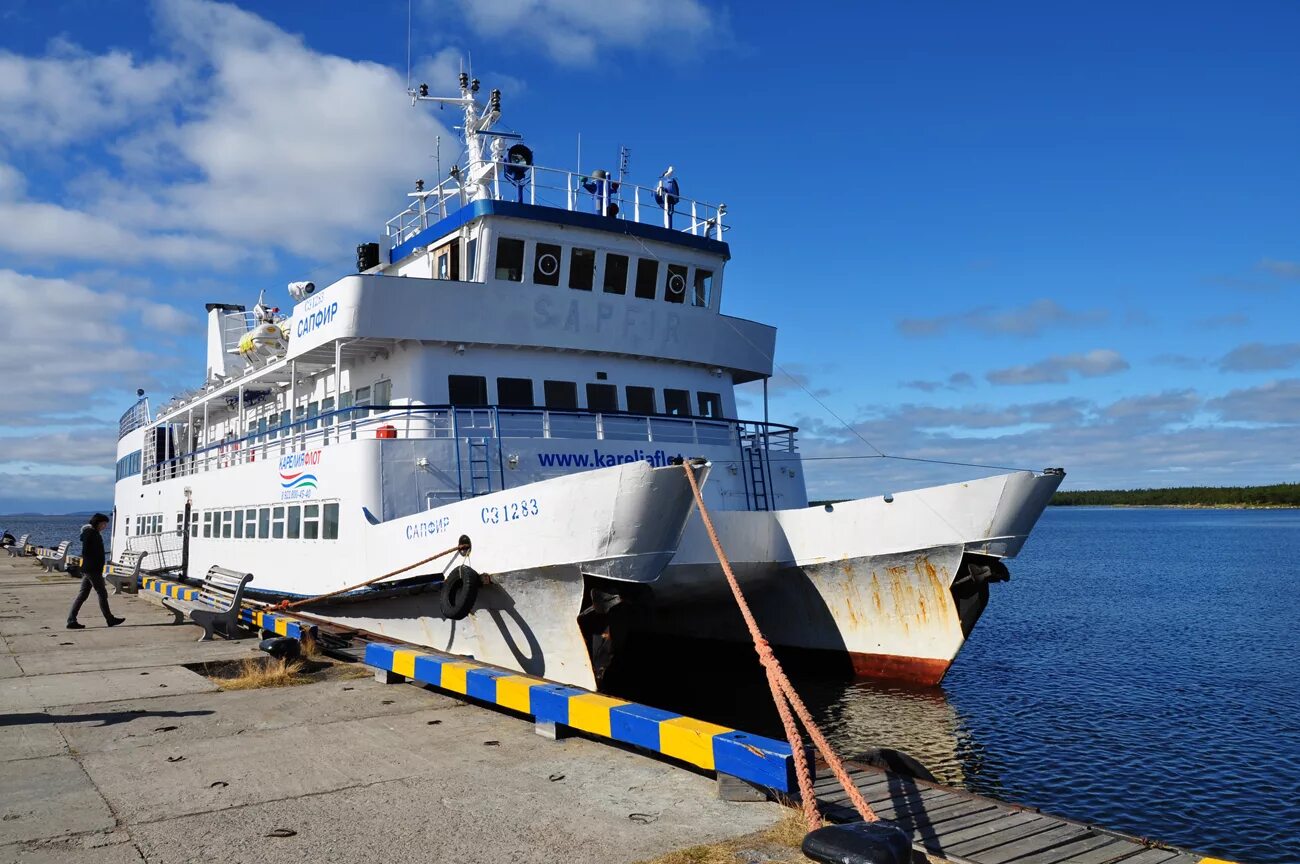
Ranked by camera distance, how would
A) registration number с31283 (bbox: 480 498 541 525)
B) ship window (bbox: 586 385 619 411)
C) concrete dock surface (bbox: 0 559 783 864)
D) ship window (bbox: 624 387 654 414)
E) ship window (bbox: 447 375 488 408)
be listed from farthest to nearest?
ship window (bbox: 624 387 654 414), ship window (bbox: 586 385 619 411), ship window (bbox: 447 375 488 408), registration number с31283 (bbox: 480 498 541 525), concrete dock surface (bbox: 0 559 783 864)

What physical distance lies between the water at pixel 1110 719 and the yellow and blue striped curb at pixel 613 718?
434 centimetres

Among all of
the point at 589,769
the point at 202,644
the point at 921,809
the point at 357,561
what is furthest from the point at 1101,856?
the point at 202,644

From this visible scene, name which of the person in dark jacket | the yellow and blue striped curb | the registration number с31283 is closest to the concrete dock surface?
the yellow and blue striped curb

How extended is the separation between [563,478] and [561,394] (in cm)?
522

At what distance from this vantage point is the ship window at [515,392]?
571 inches

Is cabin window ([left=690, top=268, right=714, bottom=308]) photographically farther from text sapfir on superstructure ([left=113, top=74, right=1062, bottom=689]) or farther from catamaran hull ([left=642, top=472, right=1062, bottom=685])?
catamaran hull ([left=642, top=472, right=1062, bottom=685])

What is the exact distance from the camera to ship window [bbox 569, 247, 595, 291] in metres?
15.3

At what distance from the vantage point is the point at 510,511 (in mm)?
10281

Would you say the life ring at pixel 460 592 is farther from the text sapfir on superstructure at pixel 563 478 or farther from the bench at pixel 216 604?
the bench at pixel 216 604

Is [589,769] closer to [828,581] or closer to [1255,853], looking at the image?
[1255,853]

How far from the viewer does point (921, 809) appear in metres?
5.97

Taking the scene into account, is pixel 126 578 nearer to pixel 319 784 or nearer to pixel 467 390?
pixel 467 390

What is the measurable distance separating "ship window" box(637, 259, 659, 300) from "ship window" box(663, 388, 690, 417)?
1.63 meters

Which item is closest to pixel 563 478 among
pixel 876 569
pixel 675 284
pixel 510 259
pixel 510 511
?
pixel 510 511
